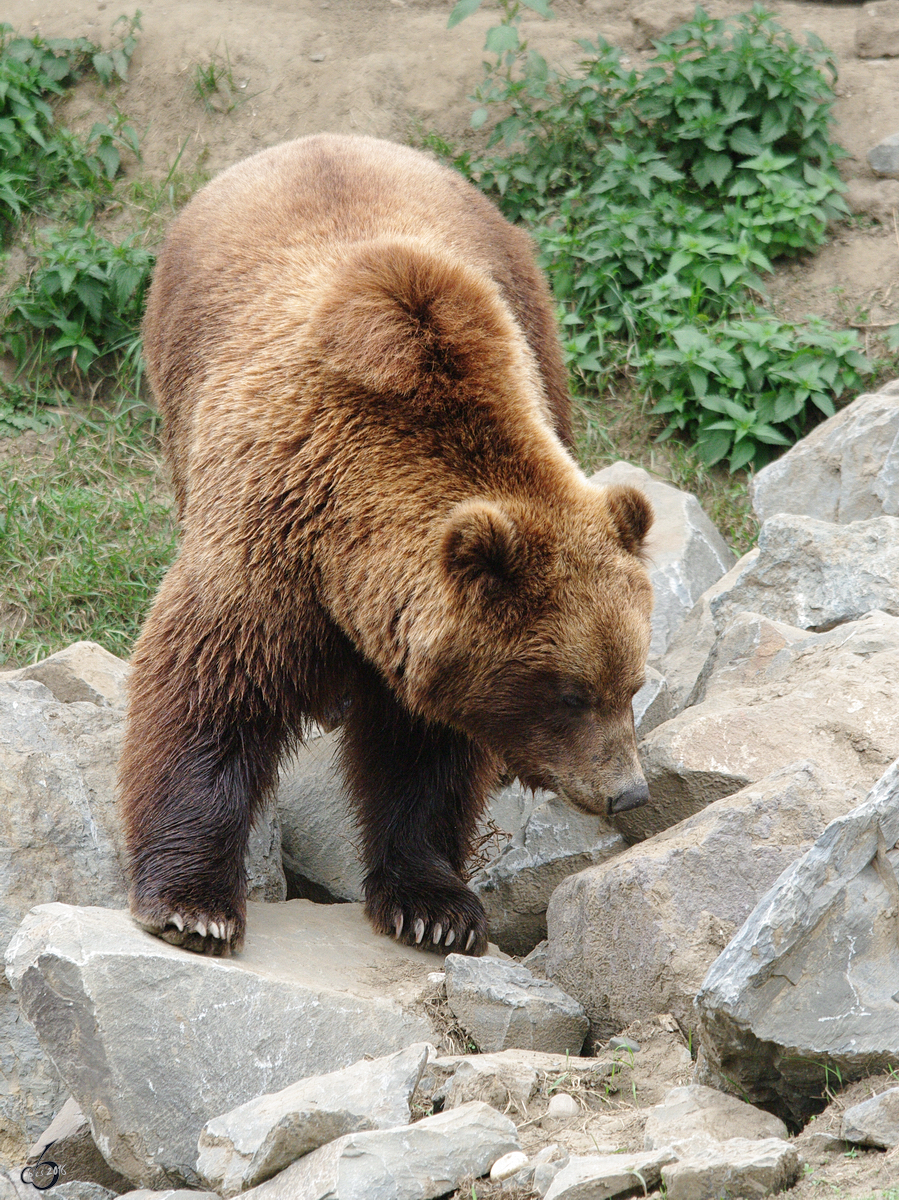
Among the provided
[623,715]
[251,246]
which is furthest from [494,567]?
[251,246]

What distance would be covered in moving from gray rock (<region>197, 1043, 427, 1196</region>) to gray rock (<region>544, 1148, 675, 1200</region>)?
19.7 inches

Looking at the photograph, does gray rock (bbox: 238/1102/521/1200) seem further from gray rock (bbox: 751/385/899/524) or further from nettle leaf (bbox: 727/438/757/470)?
nettle leaf (bbox: 727/438/757/470)

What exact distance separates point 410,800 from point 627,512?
4.30ft

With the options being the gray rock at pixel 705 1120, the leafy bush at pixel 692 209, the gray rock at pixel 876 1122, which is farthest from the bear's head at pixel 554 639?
the leafy bush at pixel 692 209

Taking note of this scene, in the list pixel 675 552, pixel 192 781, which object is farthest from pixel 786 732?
pixel 675 552

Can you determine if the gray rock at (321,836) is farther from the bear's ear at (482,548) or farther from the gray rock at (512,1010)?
the bear's ear at (482,548)

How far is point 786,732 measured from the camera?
375 cm

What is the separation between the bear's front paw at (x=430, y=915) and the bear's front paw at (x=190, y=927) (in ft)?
2.13

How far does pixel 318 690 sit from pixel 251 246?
165 centimetres

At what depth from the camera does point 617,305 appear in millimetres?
7602

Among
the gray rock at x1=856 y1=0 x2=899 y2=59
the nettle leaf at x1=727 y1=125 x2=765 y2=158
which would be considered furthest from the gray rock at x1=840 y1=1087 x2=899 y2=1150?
the gray rock at x1=856 y1=0 x2=899 y2=59

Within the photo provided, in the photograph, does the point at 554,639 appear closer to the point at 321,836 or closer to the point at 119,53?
the point at 321,836

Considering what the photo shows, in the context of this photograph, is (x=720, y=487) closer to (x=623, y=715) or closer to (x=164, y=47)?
(x=623, y=715)

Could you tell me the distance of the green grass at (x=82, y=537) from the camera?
6.70 m
